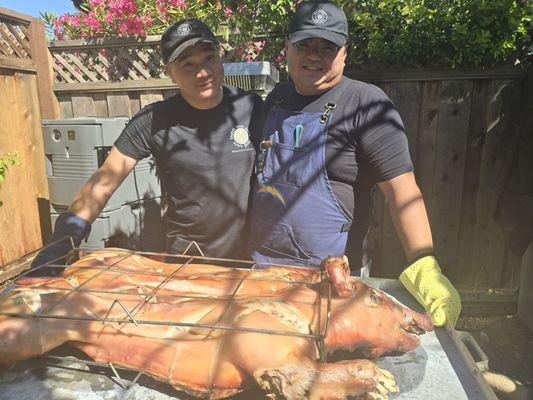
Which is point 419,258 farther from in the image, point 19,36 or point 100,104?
point 19,36

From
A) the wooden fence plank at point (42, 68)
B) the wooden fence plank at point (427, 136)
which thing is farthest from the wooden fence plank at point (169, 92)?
the wooden fence plank at point (427, 136)

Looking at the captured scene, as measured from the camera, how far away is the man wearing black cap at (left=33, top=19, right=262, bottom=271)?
250cm

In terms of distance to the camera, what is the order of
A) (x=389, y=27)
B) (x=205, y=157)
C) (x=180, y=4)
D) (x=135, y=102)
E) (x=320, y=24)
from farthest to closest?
(x=135, y=102) → (x=180, y=4) → (x=389, y=27) → (x=205, y=157) → (x=320, y=24)

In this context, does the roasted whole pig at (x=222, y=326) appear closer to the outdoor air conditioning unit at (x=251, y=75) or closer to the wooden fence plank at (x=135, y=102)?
the outdoor air conditioning unit at (x=251, y=75)

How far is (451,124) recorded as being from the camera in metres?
3.93

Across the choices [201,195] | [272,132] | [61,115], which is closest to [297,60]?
[272,132]

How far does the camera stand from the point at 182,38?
90.9 inches

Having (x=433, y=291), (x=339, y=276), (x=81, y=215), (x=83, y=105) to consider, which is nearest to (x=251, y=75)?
(x=81, y=215)

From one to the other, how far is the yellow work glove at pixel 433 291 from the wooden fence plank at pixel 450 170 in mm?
2446

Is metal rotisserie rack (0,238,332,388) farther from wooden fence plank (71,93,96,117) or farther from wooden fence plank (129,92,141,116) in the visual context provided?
wooden fence plank (71,93,96,117)

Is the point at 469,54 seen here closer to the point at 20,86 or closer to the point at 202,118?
the point at 202,118

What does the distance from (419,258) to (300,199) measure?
64 cm

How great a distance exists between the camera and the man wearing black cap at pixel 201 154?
2.50 m

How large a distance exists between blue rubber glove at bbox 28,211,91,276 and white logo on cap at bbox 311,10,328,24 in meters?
1.58
